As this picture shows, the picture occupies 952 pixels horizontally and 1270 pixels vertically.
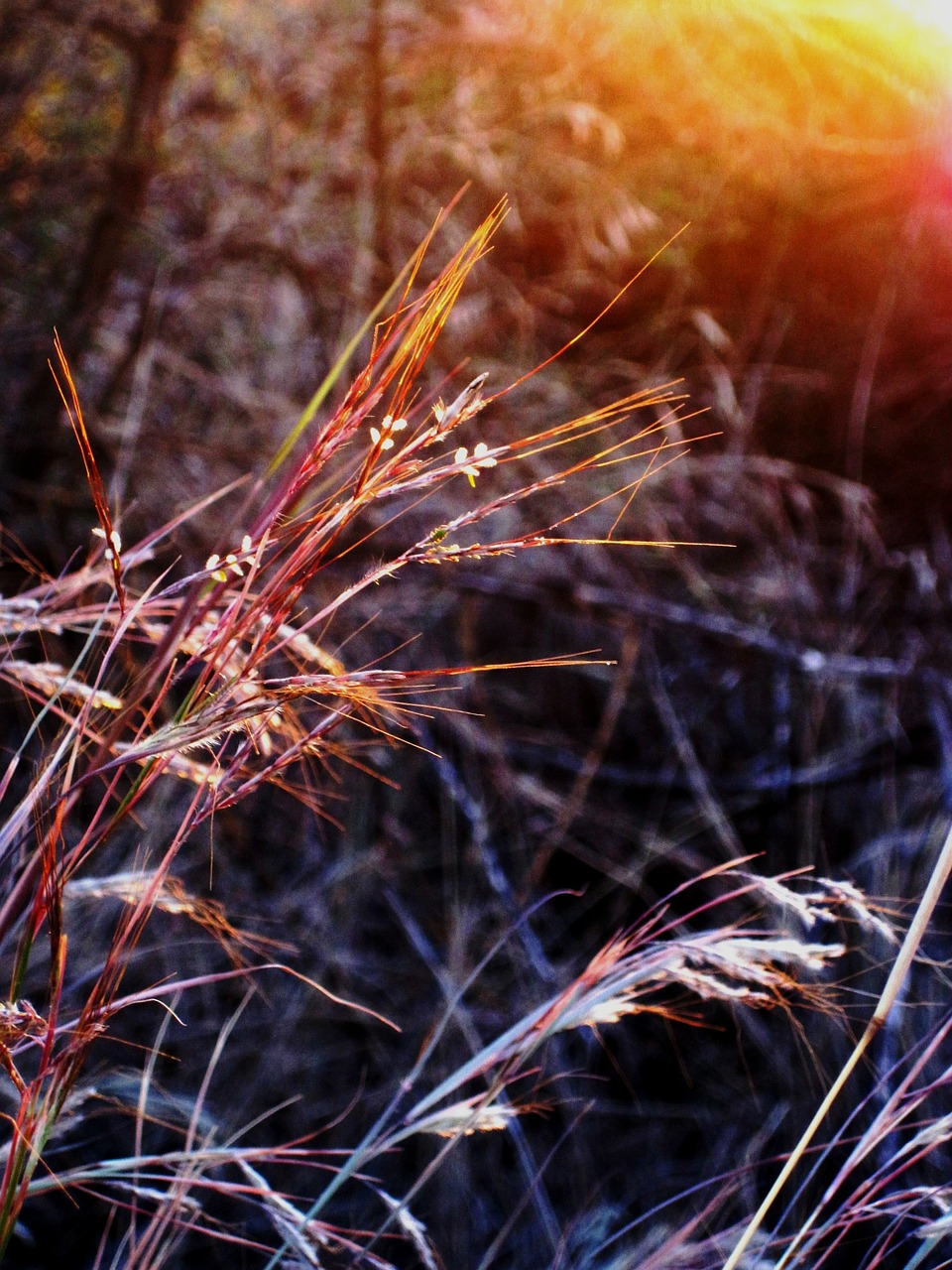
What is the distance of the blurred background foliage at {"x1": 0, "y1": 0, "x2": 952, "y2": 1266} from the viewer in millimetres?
1747

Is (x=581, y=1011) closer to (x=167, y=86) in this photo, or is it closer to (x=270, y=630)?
(x=270, y=630)

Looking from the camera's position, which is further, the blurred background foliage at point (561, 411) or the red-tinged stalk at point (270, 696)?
the blurred background foliage at point (561, 411)

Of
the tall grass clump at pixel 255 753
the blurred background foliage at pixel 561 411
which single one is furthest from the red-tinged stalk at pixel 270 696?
the blurred background foliage at pixel 561 411

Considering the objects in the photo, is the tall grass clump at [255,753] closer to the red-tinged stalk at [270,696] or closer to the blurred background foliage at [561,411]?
the red-tinged stalk at [270,696]

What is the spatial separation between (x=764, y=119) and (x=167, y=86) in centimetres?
141

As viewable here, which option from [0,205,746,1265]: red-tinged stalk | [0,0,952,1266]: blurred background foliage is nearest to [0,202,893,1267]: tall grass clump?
[0,205,746,1265]: red-tinged stalk

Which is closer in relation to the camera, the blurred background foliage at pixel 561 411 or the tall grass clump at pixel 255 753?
the tall grass clump at pixel 255 753

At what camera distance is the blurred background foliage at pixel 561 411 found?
1747 millimetres

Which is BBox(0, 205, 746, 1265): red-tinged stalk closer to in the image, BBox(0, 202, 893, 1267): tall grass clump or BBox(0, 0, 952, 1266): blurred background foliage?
BBox(0, 202, 893, 1267): tall grass clump

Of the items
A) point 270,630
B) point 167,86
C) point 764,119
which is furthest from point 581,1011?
point 764,119

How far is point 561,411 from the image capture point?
85.9 inches

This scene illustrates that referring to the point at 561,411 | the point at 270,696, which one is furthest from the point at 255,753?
the point at 561,411

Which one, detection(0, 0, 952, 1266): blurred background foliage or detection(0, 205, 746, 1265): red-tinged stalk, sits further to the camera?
detection(0, 0, 952, 1266): blurred background foliage

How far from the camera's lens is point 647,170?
8.46 feet
